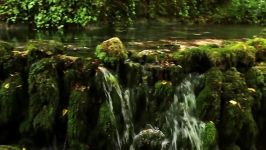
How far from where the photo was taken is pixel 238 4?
18.9 meters

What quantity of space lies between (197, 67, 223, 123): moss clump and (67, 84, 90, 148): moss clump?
5.88 ft

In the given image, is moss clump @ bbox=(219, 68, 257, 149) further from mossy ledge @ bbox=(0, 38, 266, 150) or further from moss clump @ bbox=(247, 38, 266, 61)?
moss clump @ bbox=(247, 38, 266, 61)

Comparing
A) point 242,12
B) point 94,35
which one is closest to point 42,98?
point 94,35

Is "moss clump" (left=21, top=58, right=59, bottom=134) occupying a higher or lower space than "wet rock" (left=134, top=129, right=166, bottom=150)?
higher

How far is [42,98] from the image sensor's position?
680cm

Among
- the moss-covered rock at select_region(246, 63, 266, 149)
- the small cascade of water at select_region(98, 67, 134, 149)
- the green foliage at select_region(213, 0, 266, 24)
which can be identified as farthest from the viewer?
the green foliage at select_region(213, 0, 266, 24)

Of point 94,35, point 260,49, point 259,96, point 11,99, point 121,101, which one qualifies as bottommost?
point 259,96

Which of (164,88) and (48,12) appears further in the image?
(48,12)

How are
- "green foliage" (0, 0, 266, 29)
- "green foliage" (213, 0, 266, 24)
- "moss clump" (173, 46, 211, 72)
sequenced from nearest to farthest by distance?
"moss clump" (173, 46, 211, 72), "green foliage" (0, 0, 266, 29), "green foliage" (213, 0, 266, 24)

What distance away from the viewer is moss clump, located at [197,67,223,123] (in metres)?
7.30

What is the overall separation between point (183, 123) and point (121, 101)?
106 centimetres

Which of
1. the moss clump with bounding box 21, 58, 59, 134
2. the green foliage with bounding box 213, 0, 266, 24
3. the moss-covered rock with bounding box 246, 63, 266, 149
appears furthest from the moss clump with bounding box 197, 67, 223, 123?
the green foliage with bounding box 213, 0, 266, 24

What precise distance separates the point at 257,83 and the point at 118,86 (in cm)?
241

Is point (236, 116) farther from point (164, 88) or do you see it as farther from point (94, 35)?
point (94, 35)
